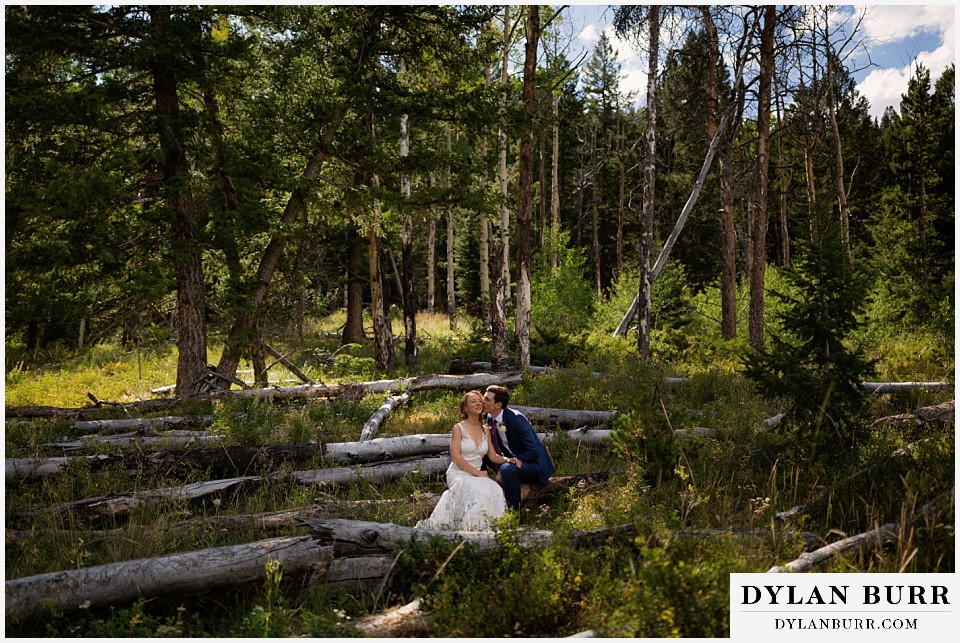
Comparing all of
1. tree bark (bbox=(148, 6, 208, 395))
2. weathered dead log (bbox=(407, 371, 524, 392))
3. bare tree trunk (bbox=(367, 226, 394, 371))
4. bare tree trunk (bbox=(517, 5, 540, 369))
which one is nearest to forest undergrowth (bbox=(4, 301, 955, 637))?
weathered dead log (bbox=(407, 371, 524, 392))

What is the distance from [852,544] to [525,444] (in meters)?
2.93

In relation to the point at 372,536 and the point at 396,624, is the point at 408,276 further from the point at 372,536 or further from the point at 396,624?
the point at 396,624

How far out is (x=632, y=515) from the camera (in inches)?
180

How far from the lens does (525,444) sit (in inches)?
241

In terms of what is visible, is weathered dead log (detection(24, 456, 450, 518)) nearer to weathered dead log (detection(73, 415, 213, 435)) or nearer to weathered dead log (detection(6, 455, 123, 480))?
weathered dead log (detection(6, 455, 123, 480))

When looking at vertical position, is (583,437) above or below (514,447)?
below

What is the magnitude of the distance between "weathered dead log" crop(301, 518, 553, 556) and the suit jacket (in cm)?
146

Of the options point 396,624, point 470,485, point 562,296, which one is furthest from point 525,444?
point 562,296

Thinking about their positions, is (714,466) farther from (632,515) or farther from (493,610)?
(493,610)

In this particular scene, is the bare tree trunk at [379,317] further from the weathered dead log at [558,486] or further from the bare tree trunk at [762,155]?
the weathered dead log at [558,486]

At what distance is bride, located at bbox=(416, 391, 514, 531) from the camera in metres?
5.34

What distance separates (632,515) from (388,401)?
231 inches

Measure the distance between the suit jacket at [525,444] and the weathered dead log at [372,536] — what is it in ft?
4.78

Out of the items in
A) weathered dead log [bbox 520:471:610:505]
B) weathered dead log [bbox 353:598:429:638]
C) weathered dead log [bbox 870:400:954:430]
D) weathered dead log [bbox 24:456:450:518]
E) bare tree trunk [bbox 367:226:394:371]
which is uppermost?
bare tree trunk [bbox 367:226:394:371]
